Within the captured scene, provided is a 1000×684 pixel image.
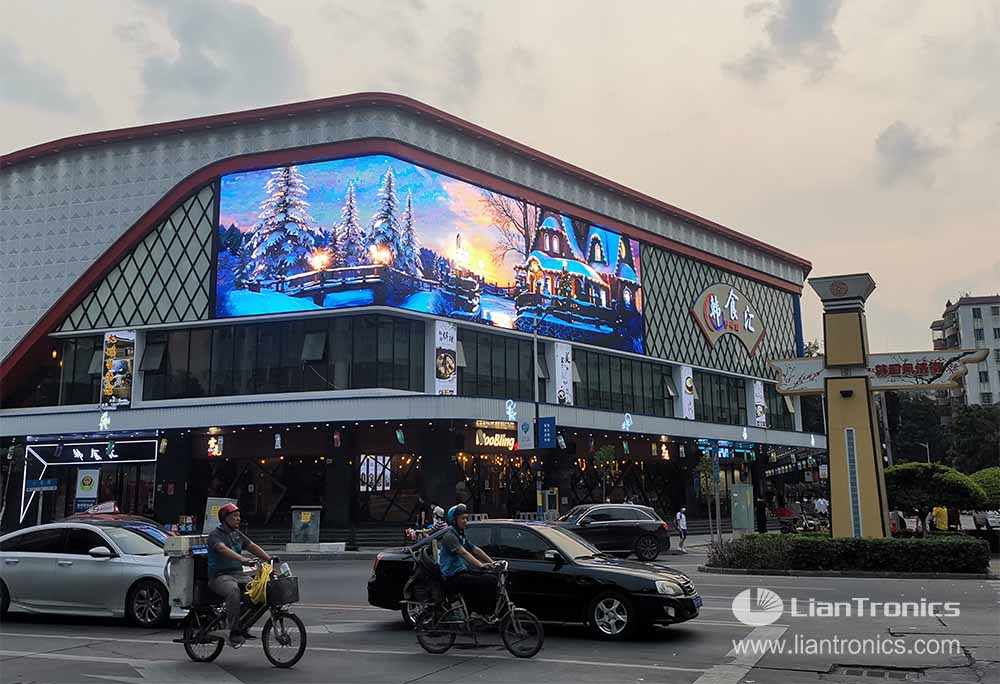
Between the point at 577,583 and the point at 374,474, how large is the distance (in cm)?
2778

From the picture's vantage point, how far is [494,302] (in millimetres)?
44281

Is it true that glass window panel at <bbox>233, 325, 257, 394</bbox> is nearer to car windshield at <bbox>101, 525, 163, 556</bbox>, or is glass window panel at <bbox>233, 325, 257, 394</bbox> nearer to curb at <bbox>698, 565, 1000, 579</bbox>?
curb at <bbox>698, 565, 1000, 579</bbox>

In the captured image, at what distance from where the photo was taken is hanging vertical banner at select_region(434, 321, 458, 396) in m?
40.2

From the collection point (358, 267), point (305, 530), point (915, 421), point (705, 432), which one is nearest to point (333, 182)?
point (358, 267)

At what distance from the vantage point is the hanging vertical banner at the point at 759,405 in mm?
64812

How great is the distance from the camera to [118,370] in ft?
141

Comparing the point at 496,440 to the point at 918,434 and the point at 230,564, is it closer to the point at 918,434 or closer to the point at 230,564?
the point at 230,564

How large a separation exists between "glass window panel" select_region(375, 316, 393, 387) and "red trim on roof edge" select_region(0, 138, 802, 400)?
810cm

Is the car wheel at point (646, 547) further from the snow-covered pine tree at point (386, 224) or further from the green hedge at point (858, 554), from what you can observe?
the snow-covered pine tree at point (386, 224)

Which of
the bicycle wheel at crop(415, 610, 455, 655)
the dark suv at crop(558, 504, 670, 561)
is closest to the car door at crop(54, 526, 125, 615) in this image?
the bicycle wheel at crop(415, 610, 455, 655)

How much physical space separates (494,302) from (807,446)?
105ft

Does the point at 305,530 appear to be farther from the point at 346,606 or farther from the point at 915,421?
the point at 915,421

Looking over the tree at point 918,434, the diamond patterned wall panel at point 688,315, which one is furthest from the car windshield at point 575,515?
the tree at point 918,434

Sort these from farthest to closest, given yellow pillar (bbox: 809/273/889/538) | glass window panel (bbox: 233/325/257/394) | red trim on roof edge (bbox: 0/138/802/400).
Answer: glass window panel (bbox: 233/325/257/394) → red trim on roof edge (bbox: 0/138/802/400) → yellow pillar (bbox: 809/273/889/538)
